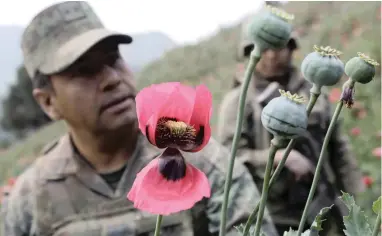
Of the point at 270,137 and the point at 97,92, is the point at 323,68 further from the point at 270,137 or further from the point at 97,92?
the point at 270,137

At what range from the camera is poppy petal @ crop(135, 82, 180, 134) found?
1.77 ft

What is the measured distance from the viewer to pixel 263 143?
2.02 metres

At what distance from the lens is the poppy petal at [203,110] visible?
547mm

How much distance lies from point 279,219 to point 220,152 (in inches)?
26.7

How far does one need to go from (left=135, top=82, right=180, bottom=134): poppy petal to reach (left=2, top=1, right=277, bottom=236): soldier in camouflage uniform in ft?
2.49

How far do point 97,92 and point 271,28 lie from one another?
2.90 feet

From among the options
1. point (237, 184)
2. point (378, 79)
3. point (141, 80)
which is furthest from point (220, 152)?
point (141, 80)

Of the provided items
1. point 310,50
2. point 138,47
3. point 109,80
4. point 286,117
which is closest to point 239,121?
point 286,117

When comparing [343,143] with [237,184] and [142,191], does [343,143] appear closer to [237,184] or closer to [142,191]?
[237,184]

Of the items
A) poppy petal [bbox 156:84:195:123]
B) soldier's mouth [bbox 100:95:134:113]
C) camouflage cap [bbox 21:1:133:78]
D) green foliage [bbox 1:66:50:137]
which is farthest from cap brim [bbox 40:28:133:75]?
green foliage [bbox 1:66:50:137]

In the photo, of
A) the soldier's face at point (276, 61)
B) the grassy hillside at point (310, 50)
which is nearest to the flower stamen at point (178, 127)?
the soldier's face at point (276, 61)

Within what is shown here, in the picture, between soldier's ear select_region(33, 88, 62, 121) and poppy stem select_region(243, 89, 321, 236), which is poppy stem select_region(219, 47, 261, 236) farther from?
soldier's ear select_region(33, 88, 62, 121)

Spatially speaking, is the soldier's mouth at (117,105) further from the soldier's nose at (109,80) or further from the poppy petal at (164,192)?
the poppy petal at (164,192)

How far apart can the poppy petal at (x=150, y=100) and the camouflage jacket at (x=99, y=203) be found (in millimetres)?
732
